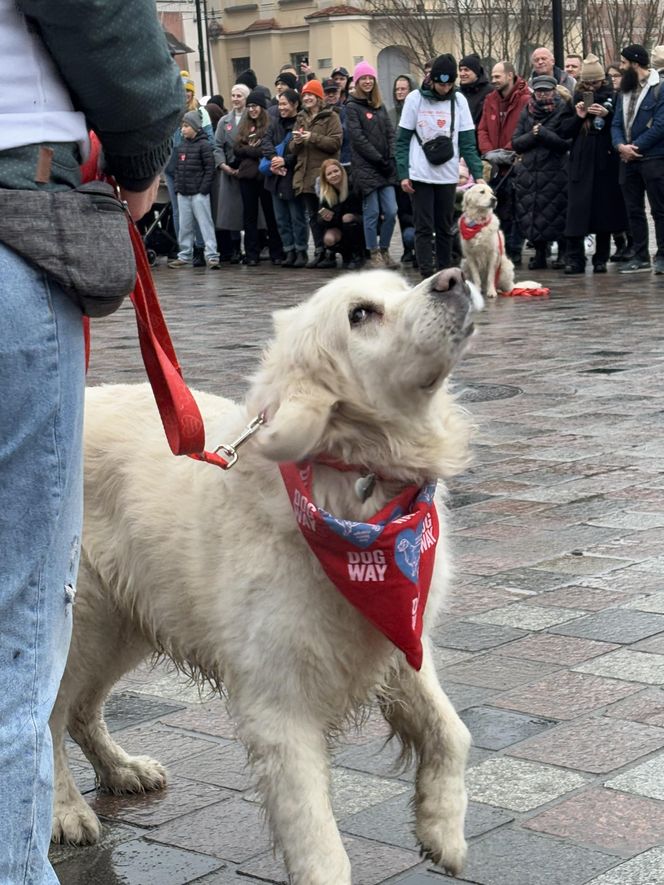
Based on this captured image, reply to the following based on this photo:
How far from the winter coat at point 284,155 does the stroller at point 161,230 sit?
3.12 meters

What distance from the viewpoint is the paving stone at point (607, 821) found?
3.11 metres

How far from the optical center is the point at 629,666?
4.25 m

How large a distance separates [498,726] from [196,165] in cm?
1720

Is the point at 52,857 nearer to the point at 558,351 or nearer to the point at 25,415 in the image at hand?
the point at 25,415

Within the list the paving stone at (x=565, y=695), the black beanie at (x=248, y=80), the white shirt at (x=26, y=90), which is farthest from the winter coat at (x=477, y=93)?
the white shirt at (x=26, y=90)

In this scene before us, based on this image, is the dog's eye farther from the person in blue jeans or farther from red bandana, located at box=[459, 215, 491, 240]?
red bandana, located at box=[459, 215, 491, 240]

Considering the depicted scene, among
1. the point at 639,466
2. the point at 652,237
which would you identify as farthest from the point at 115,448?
the point at 652,237

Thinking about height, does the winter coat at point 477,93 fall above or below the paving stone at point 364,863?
above

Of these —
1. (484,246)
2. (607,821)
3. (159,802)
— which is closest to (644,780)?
(607,821)

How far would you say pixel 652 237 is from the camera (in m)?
20.3

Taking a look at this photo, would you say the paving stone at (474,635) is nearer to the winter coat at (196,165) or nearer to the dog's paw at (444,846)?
the dog's paw at (444,846)

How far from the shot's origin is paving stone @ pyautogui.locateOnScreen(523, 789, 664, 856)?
3105 millimetres

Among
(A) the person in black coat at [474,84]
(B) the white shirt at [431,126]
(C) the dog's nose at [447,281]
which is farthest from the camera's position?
(A) the person in black coat at [474,84]

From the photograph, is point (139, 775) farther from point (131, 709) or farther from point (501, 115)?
point (501, 115)
